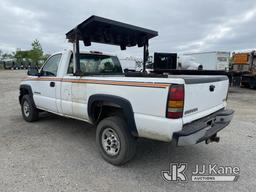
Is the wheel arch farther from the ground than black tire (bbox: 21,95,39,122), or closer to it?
farther from the ground

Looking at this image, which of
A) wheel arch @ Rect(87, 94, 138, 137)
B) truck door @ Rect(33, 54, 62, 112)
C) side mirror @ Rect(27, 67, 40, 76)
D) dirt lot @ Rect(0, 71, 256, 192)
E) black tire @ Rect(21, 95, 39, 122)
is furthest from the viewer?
black tire @ Rect(21, 95, 39, 122)

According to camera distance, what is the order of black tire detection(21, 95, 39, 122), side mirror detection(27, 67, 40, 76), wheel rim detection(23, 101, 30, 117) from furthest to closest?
wheel rim detection(23, 101, 30, 117), black tire detection(21, 95, 39, 122), side mirror detection(27, 67, 40, 76)

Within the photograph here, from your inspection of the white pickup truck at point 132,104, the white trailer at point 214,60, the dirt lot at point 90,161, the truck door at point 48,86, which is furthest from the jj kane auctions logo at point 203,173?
the white trailer at point 214,60

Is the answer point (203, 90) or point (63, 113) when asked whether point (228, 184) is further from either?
point (63, 113)

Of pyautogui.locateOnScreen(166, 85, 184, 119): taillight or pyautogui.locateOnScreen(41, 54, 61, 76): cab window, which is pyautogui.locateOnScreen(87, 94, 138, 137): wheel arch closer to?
pyautogui.locateOnScreen(166, 85, 184, 119): taillight

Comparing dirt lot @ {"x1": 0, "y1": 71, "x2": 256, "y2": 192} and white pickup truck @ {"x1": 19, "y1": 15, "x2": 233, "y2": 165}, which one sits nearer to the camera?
white pickup truck @ {"x1": 19, "y1": 15, "x2": 233, "y2": 165}

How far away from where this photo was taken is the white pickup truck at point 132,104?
272 cm

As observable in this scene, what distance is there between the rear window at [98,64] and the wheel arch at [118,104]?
1025mm

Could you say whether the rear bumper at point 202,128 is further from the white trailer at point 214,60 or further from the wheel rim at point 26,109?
the white trailer at point 214,60

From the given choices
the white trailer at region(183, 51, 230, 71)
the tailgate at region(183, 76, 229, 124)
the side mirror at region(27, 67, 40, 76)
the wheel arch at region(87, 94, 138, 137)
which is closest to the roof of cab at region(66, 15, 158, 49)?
the wheel arch at region(87, 94, 138, 137)

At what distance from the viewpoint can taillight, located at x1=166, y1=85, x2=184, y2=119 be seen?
2639 mm

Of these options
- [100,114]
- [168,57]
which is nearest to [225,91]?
[100,114]

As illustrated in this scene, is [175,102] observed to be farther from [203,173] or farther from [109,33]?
[109,33]

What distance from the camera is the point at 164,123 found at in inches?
108
